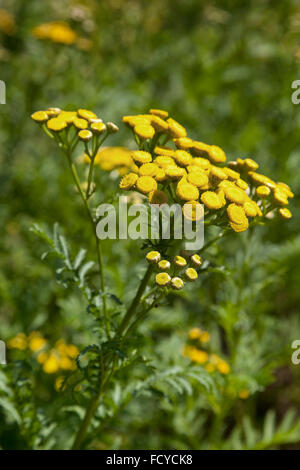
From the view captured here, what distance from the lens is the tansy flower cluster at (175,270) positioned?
48.6 inches

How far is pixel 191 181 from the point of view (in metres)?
1.27

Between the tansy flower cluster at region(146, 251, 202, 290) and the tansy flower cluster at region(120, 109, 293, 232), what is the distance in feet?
0.48

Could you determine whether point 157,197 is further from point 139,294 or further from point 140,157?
point 139,294

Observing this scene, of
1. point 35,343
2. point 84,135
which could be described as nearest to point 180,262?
point 84,135

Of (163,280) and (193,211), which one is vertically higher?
(193,211)

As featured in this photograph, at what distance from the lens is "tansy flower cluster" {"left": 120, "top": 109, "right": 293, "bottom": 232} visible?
1.25 m

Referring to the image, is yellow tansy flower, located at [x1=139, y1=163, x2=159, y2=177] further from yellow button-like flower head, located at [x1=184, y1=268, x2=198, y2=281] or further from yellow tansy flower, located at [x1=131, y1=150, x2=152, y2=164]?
yellow button-like flower head, located at [x1=184, y1=268, x2=198, y2=281]

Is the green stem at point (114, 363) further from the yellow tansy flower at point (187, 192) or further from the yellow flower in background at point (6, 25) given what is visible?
the yellow flower in background at point (6, 25)

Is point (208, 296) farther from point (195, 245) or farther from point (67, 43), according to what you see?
point (67, 43)

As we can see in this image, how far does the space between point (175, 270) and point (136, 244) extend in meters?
1.18

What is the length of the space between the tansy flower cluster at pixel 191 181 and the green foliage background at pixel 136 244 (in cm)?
29

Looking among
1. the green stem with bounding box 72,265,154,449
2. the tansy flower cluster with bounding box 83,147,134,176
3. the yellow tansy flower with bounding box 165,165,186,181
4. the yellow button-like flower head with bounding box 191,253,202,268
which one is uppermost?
the yellow tansy flower with bounding box 165,165,186,181

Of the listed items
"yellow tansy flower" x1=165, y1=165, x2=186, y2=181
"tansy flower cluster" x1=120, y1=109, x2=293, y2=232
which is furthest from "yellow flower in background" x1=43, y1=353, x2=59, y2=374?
"yellow tansy flower" x1=165, y1=165, x2=186, y2=181

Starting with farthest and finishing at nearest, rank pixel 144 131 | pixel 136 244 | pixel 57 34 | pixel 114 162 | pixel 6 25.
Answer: pixel 6 25 < pixel 57 34 < pixel 136 244 < pixel 114 162 < pixel 144 131
